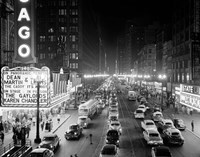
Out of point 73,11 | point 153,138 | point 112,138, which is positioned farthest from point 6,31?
point 73,11

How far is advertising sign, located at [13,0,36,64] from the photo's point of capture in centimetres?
2152

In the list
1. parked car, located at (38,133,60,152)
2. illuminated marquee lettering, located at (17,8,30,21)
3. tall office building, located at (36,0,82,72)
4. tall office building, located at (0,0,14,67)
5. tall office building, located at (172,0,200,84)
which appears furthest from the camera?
tall office building, located at (36,0,82,72)

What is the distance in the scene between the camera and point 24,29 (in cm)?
2164

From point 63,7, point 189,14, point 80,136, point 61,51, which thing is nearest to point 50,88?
point 80,136

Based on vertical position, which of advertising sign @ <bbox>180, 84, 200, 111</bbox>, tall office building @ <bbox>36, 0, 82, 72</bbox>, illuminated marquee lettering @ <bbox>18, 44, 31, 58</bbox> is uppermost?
tall office building @ <bbox>36, 0, 82, 72</bbox>

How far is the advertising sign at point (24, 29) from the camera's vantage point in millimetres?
21516

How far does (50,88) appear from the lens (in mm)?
24766

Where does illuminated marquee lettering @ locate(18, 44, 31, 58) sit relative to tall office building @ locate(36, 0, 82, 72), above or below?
below

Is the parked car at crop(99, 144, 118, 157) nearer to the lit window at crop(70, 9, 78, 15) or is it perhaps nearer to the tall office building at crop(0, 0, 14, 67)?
the tall office building at crop(0, 0, 14, 67)

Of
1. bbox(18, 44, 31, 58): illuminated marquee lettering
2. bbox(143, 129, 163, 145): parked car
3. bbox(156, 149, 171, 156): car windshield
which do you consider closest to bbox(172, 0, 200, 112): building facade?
bbox(143, 129, 163, 145): parked car

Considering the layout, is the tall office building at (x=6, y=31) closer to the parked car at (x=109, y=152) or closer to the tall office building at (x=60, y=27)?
the parked car at (x=109, y=152)

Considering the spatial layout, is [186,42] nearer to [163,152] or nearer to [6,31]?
[6,31]

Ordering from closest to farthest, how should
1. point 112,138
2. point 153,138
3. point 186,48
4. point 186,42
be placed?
point 153,138, point 112,138, point 186,42, point 186,48

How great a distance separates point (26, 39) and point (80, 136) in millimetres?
15889
